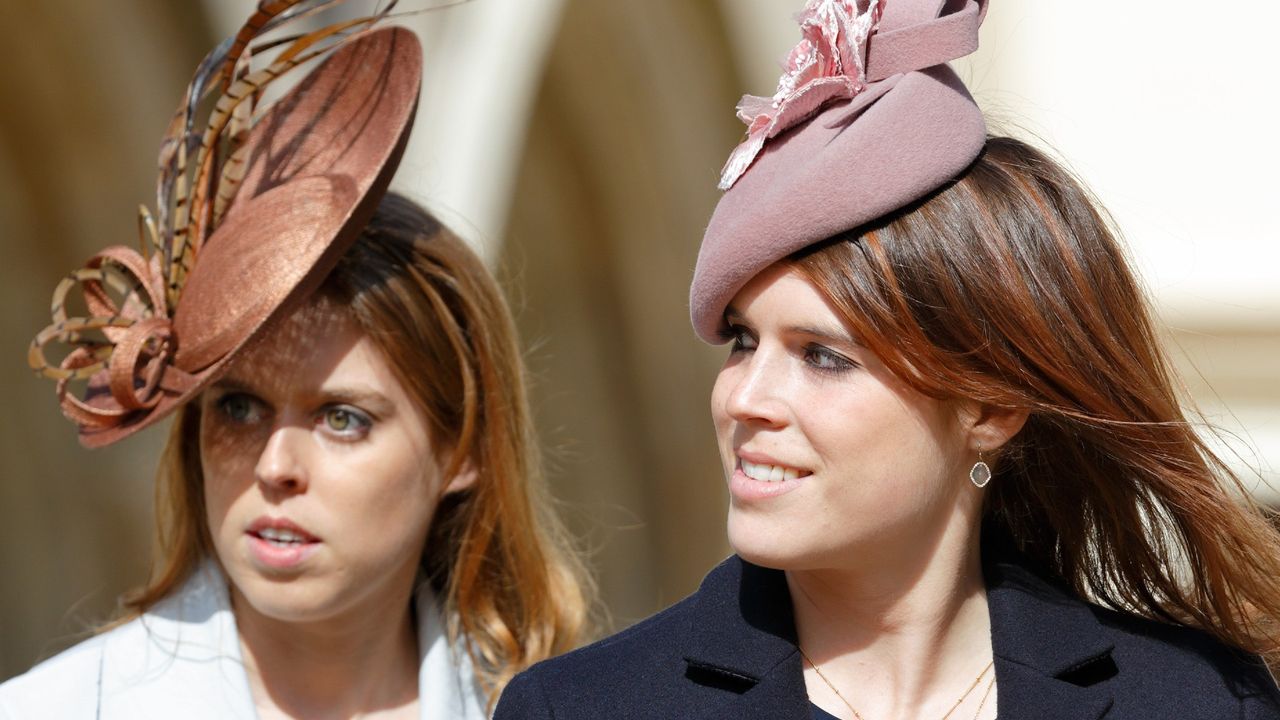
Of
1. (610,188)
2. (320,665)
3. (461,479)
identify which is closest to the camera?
Answer: (320,665)

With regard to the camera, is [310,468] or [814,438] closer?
[814,438]

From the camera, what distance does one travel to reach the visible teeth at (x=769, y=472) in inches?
86.3

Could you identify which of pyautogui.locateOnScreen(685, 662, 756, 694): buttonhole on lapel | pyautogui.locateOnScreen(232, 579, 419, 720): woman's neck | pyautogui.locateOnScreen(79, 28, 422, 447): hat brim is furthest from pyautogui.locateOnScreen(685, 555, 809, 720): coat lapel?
pyautogui.locateOnScreen(79, 28, 422, 447): hat brim

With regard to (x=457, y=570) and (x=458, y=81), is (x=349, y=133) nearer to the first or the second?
(x=457, y=570)

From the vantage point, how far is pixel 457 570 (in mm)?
3111

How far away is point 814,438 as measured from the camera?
2162 mm

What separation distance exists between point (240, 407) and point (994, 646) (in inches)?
54.2

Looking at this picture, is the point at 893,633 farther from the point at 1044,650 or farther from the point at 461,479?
the point at 461,479

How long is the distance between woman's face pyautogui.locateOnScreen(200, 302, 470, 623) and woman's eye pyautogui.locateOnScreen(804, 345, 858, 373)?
94 cm

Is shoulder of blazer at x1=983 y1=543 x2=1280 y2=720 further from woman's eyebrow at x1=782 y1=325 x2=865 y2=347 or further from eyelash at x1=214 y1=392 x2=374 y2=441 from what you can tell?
eyelash at x1=214 y1=392 x2=374 y2=441

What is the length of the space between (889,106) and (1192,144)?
11.5 feet

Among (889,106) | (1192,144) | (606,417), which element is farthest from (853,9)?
(606,417)

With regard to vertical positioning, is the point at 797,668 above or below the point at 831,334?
below

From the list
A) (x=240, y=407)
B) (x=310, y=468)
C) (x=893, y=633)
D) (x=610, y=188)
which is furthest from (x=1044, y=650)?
(x=610, y=188)
